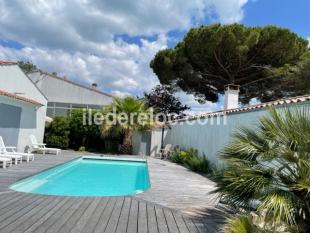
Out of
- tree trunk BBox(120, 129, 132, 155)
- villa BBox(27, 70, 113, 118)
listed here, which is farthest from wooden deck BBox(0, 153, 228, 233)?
villa BBox(27, 70, 113, 118)

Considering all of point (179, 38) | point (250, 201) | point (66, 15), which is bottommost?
point (250, 201)

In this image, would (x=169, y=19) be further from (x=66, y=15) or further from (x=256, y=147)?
(x=256, y=147)

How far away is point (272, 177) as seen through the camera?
4.34 meters

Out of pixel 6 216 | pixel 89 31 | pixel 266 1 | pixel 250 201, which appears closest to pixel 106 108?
pixel 89 31

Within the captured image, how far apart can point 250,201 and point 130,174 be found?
10862 mm

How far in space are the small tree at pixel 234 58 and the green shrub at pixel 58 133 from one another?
10075 millimetres

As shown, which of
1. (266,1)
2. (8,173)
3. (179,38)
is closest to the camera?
(8,173)

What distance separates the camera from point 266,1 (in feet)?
48.1

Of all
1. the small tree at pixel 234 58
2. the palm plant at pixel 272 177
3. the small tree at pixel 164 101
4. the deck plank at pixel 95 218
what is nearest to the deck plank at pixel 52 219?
the deck plank at pixel 95 218

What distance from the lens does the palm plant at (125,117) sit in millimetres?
20516

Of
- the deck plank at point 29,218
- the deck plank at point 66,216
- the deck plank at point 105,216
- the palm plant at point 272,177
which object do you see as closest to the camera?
the palm plant at point 272,177

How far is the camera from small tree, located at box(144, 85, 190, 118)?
108 ft

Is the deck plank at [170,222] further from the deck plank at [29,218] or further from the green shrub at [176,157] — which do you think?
the green shrub at [176,157]

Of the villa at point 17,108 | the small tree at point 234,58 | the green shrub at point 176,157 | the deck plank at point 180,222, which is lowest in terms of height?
the deck plank at point 180,222
